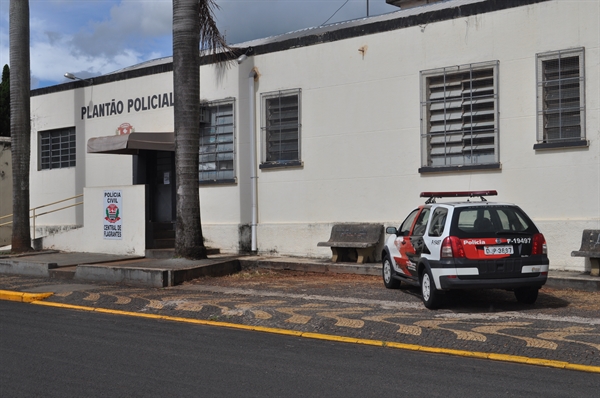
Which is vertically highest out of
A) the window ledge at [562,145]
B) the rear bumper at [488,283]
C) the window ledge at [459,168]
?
the window ledge at [562,145]

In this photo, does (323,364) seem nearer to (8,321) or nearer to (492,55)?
(8,321)

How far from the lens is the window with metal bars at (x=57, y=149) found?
23.3 m

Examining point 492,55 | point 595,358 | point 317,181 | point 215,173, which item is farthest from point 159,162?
point 595,358

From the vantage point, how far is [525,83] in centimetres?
1471

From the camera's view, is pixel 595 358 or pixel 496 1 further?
pixel 496 1

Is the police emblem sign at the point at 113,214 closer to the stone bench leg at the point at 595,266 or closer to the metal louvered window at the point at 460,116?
the metal louvered window at the point at 460,116

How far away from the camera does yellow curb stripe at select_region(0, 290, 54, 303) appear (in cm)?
1343

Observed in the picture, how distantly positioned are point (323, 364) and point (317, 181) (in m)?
Result: 10.1

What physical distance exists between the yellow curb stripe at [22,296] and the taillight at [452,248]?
24.8 ft

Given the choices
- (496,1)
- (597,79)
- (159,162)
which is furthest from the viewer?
(159,162)

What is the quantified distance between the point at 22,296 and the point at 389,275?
270 inches

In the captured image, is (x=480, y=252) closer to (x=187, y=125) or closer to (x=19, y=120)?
(x=187, y=125)

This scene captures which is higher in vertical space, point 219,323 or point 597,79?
point 597,79

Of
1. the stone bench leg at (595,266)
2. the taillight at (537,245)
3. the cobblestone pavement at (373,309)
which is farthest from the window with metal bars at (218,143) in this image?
the taillight at (537,245)
